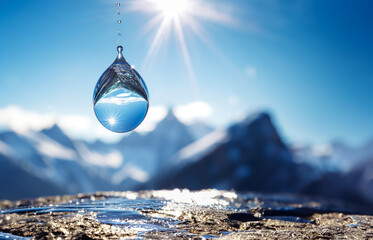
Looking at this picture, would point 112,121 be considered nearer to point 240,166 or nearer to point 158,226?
point 158,226

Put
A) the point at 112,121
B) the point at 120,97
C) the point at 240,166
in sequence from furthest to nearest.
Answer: the point at 240,166
the point at 112,121
the point at 120,97

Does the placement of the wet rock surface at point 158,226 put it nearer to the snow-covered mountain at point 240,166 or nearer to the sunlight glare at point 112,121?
the sunlight glare at point 112,121

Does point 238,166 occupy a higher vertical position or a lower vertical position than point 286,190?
higher

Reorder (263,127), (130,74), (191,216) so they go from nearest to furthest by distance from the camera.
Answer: (191,216) < (130,74) < (263,127)

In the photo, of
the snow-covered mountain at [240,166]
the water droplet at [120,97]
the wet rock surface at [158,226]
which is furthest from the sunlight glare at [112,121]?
the snow-covered mountain at [240,166]

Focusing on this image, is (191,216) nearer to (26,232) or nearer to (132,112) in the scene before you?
(26,232)

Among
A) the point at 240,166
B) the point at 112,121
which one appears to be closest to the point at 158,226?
the point at 112,121

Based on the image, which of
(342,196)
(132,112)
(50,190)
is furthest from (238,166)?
(50,190)

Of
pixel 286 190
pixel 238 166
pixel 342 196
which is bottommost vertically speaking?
pixel 342 196
